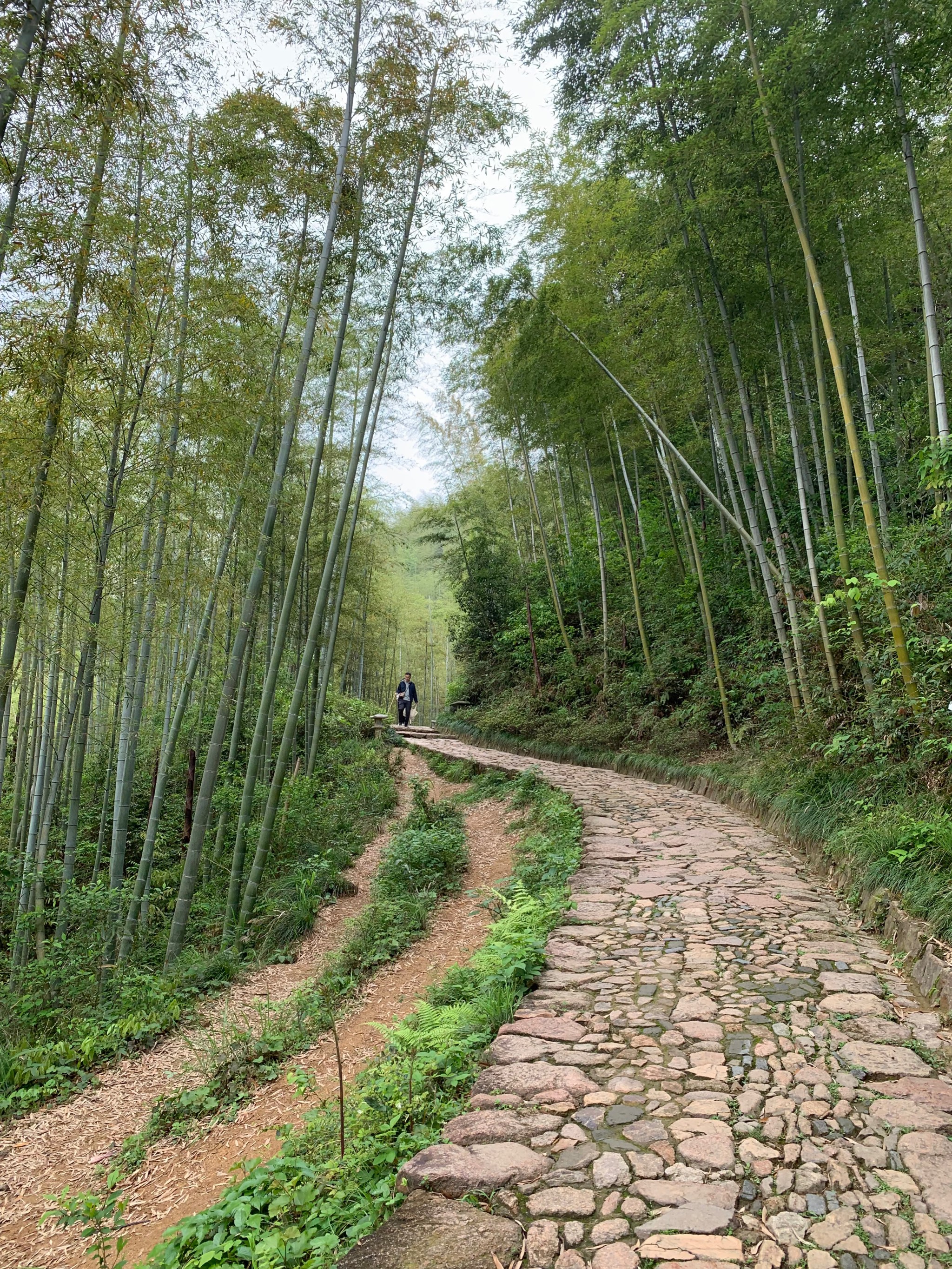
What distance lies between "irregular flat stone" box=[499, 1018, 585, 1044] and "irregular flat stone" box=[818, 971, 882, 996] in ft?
3.01

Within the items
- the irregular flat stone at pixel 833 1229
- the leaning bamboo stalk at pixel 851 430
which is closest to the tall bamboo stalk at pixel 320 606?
the leaning bamboo stalk at pixel 851 430

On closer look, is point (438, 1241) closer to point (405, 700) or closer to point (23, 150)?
point (23, 150)

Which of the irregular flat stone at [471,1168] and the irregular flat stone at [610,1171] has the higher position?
the irregular flat stone at [610,1171]

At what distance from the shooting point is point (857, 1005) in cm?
228

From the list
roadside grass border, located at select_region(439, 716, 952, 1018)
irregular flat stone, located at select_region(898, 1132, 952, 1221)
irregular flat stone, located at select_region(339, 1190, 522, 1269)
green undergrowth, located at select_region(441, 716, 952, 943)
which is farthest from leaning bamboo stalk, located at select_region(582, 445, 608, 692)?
irregular flat stone, located at select_region(339, 1190, 522, 1269)

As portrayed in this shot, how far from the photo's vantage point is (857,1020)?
2176mm

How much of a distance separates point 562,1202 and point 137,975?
365 cm

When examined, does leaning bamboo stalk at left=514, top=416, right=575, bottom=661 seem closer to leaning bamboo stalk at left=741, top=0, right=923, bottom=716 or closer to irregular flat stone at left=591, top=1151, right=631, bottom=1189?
leaning bamboo stalk at left=741, top=0, right=923, bottom=716

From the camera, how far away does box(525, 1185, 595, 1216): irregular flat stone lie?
145 cm

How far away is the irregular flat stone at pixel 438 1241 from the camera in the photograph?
1334mm

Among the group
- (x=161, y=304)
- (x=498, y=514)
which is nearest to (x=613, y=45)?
(x=161, y=304)

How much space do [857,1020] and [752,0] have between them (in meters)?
5.48

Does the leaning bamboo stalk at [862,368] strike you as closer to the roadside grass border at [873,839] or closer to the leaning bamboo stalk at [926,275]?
the leaning bamboo stalk at [926,275]

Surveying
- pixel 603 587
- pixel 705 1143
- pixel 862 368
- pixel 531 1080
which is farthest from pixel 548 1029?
pixel 603 587
